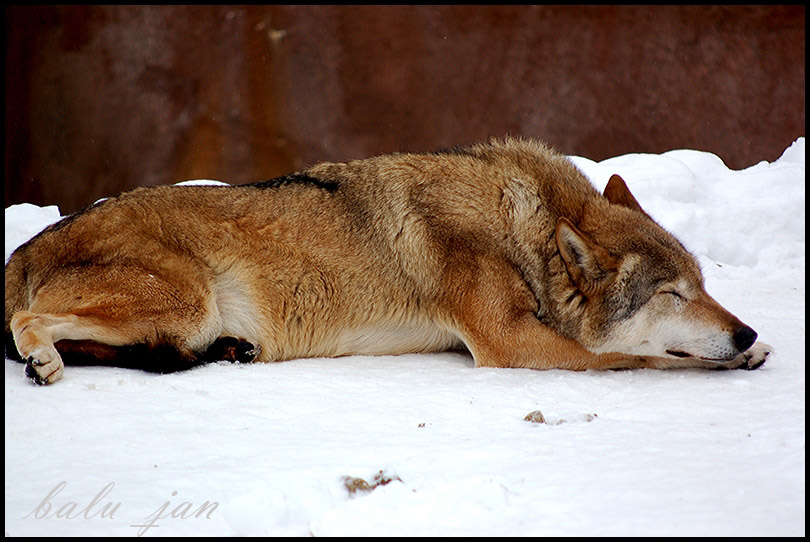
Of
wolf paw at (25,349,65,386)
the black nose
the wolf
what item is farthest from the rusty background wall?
wolf paw at (25,349,65,386)

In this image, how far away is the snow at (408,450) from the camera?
192 centimetres

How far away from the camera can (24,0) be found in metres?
9.19

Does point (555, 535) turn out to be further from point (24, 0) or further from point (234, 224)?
point (24, 0)

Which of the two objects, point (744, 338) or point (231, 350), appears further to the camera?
point (231, 350)

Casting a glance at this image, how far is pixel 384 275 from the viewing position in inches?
155

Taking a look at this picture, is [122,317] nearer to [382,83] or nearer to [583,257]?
[583,257]

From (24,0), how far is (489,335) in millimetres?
8492

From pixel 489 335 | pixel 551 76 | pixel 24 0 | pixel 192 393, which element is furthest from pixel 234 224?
pixel 24 0

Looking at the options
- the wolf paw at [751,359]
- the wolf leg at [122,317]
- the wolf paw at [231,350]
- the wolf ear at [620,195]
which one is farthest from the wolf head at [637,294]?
the wolf leg at [122,317]

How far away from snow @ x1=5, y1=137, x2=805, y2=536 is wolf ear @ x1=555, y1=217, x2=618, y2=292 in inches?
18.7

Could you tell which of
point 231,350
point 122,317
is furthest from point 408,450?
point 122,317

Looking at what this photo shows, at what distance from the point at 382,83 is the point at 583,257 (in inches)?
233

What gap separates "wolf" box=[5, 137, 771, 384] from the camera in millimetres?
3434

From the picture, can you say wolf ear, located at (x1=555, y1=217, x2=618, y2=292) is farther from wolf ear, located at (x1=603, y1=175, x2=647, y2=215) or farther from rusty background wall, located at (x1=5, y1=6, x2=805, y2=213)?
rusty background wall, located at (x1=5, y1=6, x2=805, y2=213)
